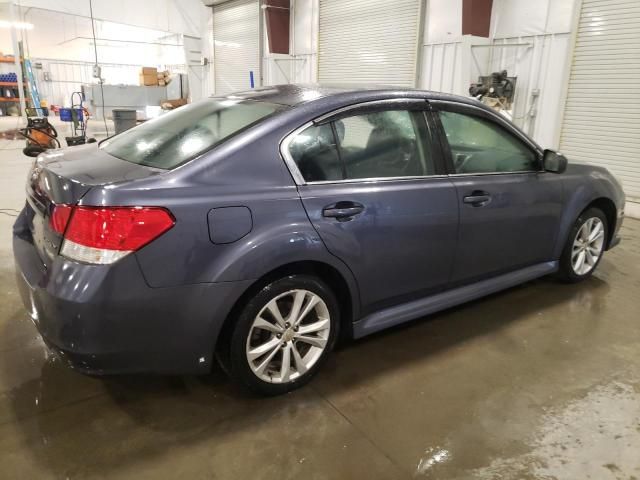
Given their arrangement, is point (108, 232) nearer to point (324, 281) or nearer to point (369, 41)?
point (324, 281)

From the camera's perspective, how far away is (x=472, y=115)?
9.07 feet

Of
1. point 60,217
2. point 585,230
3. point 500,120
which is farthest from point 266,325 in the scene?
point 585,230

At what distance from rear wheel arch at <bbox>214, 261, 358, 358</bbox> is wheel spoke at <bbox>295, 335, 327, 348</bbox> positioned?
0.18 m

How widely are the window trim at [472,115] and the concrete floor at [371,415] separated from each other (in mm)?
946

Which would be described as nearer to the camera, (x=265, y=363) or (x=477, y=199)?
(x=265, y=363)

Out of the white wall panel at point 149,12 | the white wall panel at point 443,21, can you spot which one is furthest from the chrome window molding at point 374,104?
the white wall panel at point 149,12

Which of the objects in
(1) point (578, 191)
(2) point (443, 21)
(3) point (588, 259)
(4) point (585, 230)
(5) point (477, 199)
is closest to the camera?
(5) point (477, 199)

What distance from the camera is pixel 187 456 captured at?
1.84 meters

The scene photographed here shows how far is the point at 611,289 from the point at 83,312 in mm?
3506

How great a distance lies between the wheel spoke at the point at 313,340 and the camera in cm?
219

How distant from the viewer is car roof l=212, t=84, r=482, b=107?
2322mm

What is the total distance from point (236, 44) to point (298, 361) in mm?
12477

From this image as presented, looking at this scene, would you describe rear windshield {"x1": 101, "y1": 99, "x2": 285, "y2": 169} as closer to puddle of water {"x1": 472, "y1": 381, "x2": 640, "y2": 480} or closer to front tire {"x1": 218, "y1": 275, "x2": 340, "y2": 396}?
front tire {"x1": 218, "y1": 275, "x2": 340, "y2": 396}

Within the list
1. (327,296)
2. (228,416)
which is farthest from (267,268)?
(228,416)
